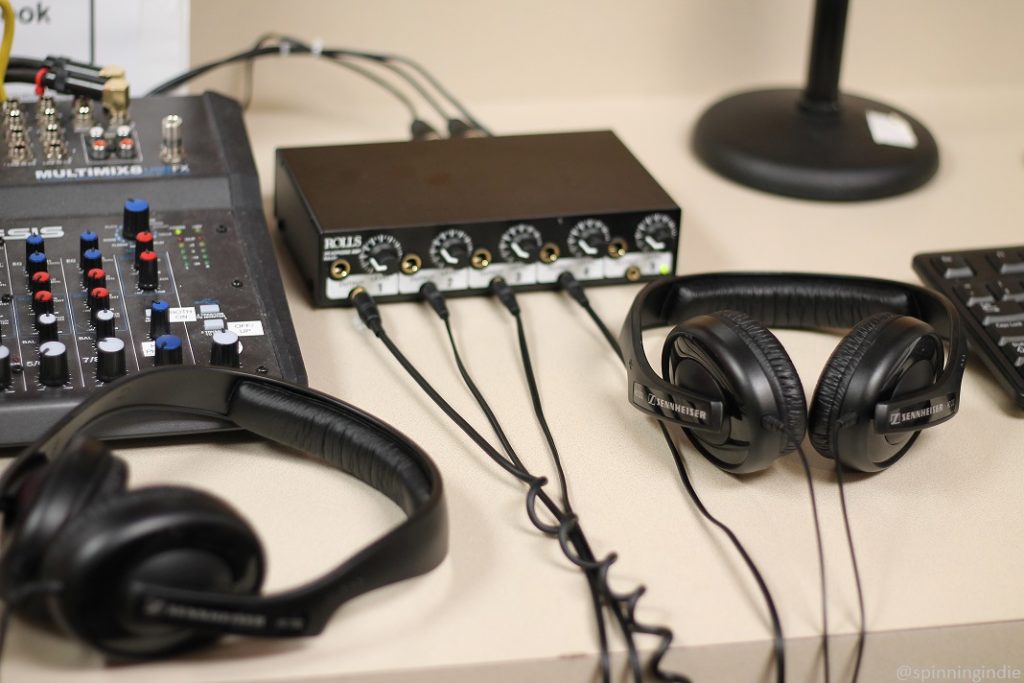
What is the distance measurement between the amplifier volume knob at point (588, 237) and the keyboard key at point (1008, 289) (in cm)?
28

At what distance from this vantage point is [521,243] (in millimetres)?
898

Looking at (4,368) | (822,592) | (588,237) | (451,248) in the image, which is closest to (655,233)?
Result: (588,237)

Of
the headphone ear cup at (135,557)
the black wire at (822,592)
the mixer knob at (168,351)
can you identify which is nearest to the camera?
the headphone ear cup at (135,557)

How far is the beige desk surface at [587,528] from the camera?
590mm

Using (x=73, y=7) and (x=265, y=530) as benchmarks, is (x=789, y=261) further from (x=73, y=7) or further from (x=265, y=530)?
(x=73, y=7)

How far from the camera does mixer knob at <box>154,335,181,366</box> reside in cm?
72

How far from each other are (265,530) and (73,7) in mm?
575

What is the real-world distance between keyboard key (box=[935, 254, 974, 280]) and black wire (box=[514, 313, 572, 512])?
315mm

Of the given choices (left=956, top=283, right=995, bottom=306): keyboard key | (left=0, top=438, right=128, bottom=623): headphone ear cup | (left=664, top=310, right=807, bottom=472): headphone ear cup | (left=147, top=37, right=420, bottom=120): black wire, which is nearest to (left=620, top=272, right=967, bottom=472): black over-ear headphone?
(left=664, top=310, right=807, bottom=472): headphone ear cup

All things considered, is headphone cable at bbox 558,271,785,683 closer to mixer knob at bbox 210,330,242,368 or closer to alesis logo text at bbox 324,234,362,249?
alesis logo text at bbox 324,234,362,249

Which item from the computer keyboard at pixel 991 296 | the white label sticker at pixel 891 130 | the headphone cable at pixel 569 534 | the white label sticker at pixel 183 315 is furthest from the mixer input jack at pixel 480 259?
the white label sticker at pixel 891 130

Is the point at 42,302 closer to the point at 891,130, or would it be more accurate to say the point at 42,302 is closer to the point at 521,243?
the point at 521,243

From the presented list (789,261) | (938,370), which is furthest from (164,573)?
(789,261)

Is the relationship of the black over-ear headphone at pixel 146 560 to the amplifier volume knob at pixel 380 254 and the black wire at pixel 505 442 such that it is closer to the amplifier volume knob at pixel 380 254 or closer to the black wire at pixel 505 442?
the black wire at pixel 505 442
